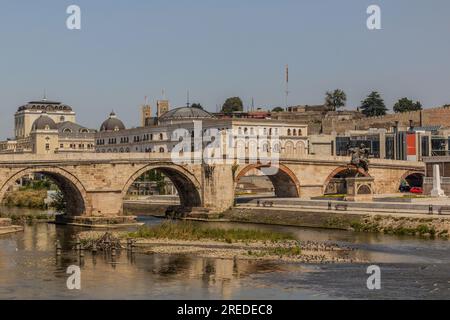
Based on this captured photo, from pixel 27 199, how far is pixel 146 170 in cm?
4168

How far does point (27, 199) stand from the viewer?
136m

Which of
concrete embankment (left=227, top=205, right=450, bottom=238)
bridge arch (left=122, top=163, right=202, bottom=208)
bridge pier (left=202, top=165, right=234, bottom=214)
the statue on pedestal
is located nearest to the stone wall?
the statue on pedestal

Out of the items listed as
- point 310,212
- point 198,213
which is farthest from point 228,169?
point 310,212

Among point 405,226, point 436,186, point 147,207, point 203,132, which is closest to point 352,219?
point 405,226

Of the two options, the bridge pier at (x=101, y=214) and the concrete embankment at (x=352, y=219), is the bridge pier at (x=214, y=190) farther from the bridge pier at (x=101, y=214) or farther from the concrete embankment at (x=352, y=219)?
the bridge pier at (x=101, y=214)

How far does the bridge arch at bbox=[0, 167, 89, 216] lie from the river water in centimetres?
1947

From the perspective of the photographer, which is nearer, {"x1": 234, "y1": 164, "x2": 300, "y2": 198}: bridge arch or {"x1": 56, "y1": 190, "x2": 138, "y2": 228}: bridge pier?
{"x1": 56, "y1": 190, "x2": 138, "y2": 228}: bridge pier

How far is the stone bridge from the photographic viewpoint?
92062 mm

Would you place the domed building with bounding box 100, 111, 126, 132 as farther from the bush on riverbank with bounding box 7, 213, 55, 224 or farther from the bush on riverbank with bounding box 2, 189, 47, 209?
the bush on riverbank with bounding box 7, 213, 55, 224

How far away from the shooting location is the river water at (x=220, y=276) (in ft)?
165

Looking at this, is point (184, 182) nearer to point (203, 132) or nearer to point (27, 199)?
point (27, 199)

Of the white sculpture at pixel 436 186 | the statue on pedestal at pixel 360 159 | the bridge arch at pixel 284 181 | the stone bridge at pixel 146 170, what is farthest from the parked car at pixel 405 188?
the white sculpture at pixel 436 186

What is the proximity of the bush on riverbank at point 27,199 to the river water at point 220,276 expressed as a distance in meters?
59.8

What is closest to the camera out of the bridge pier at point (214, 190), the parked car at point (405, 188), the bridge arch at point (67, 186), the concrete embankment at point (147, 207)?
the bridge arch at point (67, 186)
